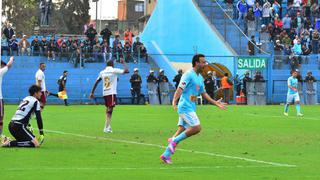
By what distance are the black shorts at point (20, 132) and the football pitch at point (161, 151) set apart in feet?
1.65

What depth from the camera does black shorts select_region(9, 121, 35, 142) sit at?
18562mm

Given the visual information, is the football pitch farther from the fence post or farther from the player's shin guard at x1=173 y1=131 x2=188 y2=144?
the fence post

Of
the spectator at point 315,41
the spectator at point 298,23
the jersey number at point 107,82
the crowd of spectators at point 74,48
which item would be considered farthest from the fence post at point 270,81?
the jersey number at point 107,82

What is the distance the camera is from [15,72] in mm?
50062

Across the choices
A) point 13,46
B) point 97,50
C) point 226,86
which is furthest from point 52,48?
point 226,86

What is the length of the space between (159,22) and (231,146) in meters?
40.0

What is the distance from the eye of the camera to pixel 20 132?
18.6 m

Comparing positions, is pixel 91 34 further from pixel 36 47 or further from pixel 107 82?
pixel 107 82

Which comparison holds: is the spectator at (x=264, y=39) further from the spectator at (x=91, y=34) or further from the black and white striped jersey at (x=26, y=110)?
the black and white striped jersey at (x=26, y=110)

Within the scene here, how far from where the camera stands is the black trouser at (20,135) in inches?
731

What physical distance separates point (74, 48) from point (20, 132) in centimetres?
3288

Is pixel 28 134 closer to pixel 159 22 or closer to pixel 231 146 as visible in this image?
pixel 231 146

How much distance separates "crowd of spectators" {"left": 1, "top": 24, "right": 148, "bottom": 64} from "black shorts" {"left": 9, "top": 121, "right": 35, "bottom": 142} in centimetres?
3167

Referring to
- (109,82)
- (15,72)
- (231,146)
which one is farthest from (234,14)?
(231,146)
